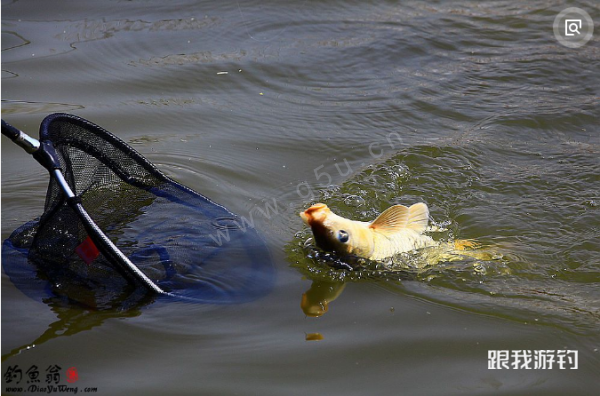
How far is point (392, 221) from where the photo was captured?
12.9 ft

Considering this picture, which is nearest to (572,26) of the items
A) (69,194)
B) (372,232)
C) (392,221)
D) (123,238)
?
(392,221)

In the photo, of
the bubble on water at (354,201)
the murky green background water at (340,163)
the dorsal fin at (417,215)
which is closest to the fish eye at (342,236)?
the murky green background water at (340,163)

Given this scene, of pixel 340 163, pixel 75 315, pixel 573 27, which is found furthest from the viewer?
pixel 573 27

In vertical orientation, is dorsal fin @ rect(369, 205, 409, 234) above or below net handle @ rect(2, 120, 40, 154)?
below

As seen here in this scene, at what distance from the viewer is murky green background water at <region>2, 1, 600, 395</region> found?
11.2 feet

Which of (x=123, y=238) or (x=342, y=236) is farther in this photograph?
(x=123, y=238)

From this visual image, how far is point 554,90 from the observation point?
698 centimetres

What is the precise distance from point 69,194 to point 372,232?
1.69m

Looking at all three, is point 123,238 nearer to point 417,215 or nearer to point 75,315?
point 75,315

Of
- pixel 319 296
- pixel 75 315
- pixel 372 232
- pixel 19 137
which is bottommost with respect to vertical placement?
pixel 319 296

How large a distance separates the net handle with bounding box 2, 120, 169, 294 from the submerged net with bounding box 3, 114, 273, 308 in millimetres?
49

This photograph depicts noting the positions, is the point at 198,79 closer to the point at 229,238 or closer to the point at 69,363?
the point at 229,238

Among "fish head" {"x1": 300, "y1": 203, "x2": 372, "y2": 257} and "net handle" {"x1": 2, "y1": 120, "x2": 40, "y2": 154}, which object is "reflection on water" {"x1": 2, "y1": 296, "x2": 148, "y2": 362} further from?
"fish head" {"x1": 300, "y1": 203, "x2": 372, "y2": 257}

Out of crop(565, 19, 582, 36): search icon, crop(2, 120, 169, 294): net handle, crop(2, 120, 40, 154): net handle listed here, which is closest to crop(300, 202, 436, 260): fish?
crop(2, 120, 169, 294): net handle
